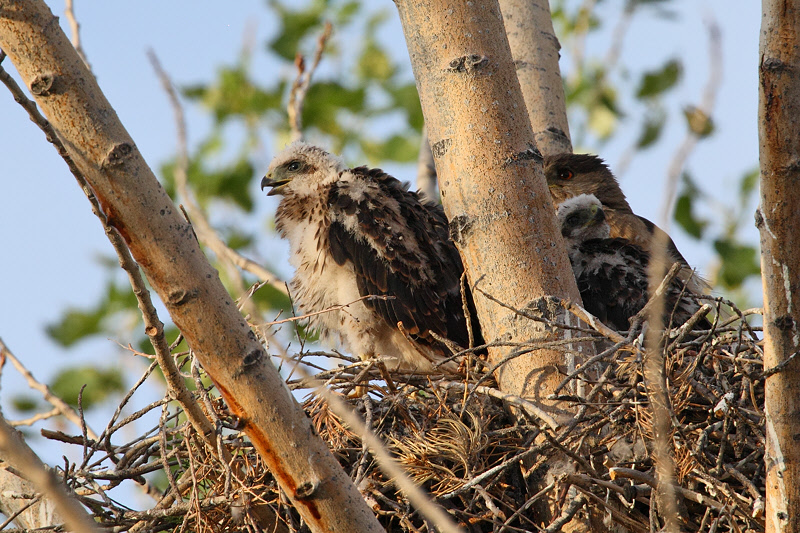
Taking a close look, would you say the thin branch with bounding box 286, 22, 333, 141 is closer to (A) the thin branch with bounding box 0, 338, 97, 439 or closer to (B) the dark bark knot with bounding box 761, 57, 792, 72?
→ (A) the thin branch with bounding box 0, 338, 97, 439

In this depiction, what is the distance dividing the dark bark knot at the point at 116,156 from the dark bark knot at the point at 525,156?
1.55 meters

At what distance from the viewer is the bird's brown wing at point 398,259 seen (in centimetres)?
379

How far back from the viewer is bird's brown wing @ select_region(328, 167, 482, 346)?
149 inches

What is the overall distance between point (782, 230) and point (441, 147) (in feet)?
5.24

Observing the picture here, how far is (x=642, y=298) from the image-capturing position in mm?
3994

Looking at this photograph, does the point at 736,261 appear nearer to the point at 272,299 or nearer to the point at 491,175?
the point at 491,175

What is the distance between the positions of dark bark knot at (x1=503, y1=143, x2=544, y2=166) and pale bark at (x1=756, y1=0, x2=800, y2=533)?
4.28 feet

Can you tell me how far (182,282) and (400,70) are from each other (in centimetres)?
493

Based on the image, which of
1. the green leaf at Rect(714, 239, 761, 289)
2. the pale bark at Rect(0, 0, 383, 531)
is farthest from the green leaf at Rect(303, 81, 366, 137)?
the pale bark at Rect(0, 0, 383, 531)

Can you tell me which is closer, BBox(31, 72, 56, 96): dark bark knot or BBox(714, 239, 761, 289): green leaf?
BBox(31, 72, 56, 96): dark bark knot

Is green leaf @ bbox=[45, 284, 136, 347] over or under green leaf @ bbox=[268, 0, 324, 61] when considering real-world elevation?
under

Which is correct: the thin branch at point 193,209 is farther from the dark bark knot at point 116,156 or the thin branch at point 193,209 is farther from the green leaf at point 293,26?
the green leaf at point 293,26

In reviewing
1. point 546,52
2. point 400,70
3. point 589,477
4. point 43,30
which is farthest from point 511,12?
point 43,30

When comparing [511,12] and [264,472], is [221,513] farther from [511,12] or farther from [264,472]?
[511,12]
